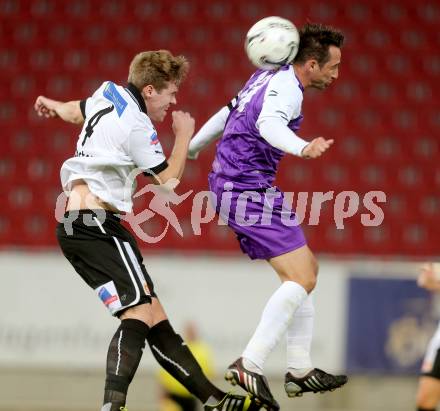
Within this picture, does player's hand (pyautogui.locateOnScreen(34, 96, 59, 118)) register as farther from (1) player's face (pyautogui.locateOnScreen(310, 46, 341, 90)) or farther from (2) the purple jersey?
(1) player's face (pyautogui.locateOnScreen(310, 46, 341, 90))

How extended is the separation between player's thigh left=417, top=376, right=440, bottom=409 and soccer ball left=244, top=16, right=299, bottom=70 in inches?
126

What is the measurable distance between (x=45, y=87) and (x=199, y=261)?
3.33 meters

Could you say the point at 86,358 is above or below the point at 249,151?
below

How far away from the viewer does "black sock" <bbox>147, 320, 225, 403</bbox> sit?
529 cm

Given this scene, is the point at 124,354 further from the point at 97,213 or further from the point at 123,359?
the point at 97,213

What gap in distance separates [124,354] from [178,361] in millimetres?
407

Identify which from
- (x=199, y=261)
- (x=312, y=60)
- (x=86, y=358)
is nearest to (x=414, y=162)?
(x=199, y=261)

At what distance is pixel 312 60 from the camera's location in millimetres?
5348

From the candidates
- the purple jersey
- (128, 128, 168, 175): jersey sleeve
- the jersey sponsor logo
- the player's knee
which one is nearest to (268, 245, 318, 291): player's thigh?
the player's knee

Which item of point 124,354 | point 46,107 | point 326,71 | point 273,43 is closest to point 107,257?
point 124,354

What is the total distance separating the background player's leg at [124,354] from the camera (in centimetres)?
493

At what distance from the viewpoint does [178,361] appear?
532cm

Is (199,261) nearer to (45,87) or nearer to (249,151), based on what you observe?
(45,87)

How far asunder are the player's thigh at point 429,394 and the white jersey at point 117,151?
10.6ft
